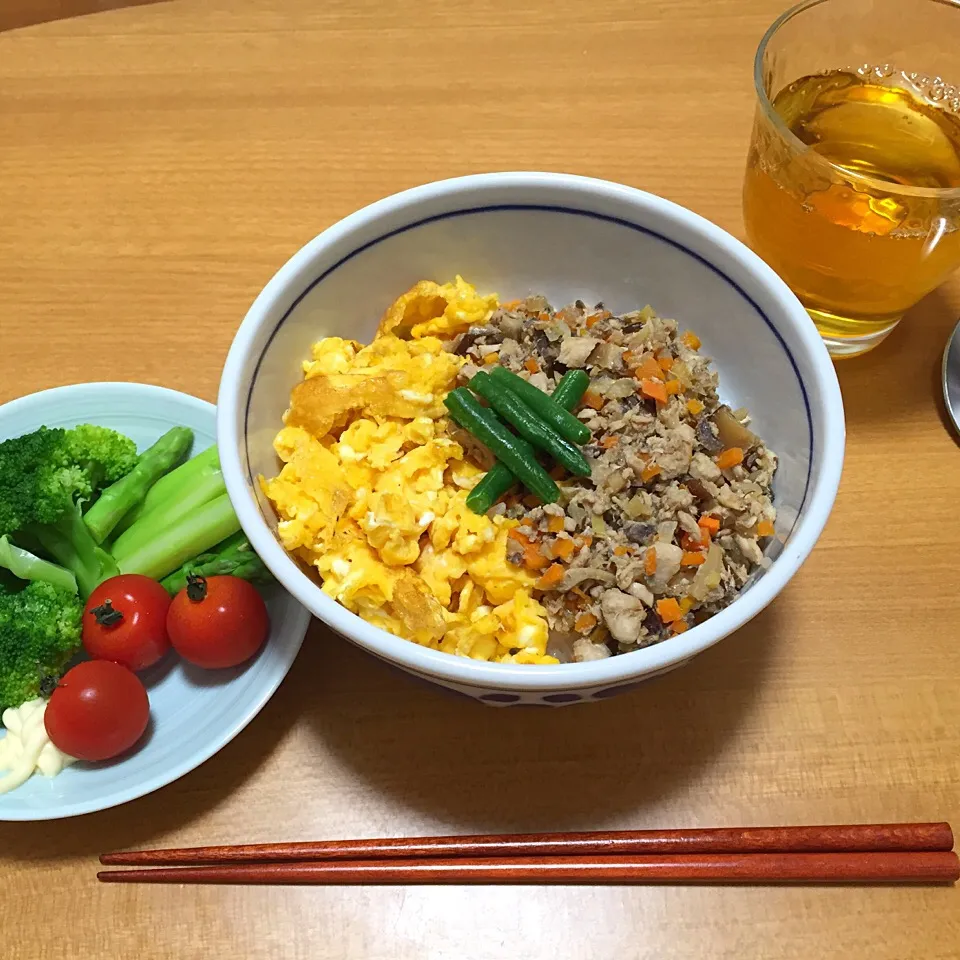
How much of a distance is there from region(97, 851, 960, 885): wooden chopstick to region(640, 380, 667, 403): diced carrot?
68 cm

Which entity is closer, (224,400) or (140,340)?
(224,400)

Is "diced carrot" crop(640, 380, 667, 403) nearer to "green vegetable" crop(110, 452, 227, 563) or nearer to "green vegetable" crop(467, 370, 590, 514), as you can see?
"green vegetable" crop(467, 370, 590, 514)

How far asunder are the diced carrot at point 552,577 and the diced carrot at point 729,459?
31cm

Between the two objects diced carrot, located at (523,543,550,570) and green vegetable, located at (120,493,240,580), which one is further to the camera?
green vegetable, located at (120,493,240,580)

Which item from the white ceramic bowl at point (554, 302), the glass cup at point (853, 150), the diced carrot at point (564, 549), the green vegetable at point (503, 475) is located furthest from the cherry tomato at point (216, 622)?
the glass cup at point (853, 150)

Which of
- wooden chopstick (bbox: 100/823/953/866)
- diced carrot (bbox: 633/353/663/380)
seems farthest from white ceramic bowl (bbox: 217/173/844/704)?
wooden chopstick (bbox: 100/823/953/866)

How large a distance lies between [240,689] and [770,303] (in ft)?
Answer: 3.33

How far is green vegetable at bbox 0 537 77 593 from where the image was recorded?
1.47 m

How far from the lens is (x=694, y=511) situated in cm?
131

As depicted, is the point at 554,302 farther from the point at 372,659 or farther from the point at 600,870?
the point at 600,870

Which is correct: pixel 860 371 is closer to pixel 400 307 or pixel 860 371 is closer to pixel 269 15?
pixel 400 307

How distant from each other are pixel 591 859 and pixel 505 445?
62 cm

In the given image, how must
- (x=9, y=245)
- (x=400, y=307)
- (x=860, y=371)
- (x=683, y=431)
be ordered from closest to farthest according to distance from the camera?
(x=683, y=431) < (x=400, y=307) < (x=860, y=371) < (x=9, y=245)

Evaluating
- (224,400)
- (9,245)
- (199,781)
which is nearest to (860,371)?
(224,400)
